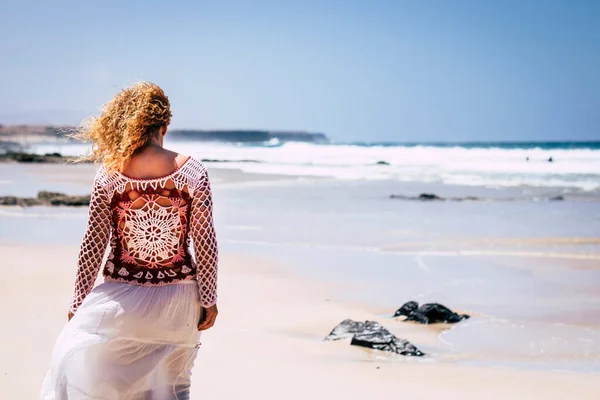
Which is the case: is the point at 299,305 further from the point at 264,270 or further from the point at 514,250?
the point at 514,250

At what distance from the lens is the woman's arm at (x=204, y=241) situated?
3.32m

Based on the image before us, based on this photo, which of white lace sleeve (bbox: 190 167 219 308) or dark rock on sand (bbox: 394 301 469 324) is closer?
white lace sleeve (bbox: 190 167 219 308)

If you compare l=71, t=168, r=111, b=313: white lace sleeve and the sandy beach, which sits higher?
l=71, t=168, r=111, b=313: white lace sleeve

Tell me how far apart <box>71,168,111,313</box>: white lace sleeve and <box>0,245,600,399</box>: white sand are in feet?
6.23

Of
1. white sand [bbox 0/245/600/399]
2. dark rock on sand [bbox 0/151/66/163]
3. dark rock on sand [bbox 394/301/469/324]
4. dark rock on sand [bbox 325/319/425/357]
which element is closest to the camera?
white sand [bbox 0/245/600/399]

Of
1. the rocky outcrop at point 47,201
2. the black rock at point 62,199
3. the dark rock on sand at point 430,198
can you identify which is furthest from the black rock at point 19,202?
the dark rock on sand at point 430,198

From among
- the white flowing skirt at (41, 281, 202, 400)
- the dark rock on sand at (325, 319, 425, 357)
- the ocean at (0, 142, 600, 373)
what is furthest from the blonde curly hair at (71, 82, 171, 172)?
the dark rock on sand at (325, 319, 425, 357)

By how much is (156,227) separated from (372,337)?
11.7 ft

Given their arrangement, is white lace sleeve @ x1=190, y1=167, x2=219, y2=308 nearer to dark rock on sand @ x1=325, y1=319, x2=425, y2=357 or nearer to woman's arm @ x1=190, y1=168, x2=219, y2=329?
woman's arm @ x1=190, y1=168, x2=219, y2=329

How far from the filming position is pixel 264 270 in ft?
33.6

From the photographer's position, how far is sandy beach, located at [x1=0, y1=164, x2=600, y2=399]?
5496mm

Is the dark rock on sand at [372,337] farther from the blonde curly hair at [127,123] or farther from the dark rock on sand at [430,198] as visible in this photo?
the dark rock on sand at [430,198]

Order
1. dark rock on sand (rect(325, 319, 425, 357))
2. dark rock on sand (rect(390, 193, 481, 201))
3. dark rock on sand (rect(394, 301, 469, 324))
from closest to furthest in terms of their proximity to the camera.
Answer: dark rock on sand (rect(325, 319, 425, 357)) < dark rock on sand (rect(394, 301, 469, 324)) < dark rock on sand (rect(390, 193, 481, 201))

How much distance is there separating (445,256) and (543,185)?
19.0 meters
